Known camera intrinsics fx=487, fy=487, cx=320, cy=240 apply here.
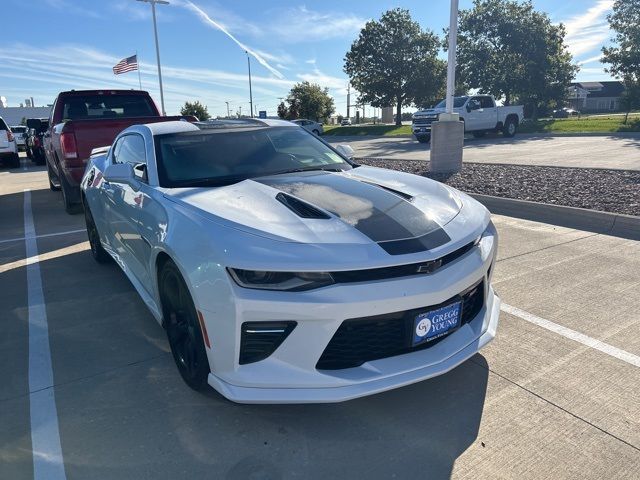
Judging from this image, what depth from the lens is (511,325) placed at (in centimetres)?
360

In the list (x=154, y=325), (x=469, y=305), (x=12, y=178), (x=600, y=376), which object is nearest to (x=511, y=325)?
(x=600, y=376)

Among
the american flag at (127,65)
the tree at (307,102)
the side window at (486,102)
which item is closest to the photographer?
the side window at (486,102)

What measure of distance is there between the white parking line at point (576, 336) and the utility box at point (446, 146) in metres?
7.15

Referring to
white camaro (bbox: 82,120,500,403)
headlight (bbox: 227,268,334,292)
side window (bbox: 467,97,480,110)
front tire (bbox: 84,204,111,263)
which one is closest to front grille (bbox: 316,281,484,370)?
white camaro (bbox: 82,120,500,403)

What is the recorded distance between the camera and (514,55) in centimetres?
3462

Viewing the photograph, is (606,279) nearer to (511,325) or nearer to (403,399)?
(511,325)

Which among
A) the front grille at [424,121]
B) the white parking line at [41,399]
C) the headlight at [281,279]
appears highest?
the front grille at [424,121]

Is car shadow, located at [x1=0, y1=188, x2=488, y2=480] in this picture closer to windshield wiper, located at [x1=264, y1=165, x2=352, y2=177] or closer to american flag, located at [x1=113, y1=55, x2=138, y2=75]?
windshield wiper, located at [x1=264, y1=165, x2=352, y2=177]

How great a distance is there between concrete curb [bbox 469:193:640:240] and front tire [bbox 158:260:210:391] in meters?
5.27

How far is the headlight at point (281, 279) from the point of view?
2.26 metres

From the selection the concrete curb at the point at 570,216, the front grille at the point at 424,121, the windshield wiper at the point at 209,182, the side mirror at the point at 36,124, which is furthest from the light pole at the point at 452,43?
the front grille at the point at 424,121

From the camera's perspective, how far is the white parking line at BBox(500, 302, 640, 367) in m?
3.10

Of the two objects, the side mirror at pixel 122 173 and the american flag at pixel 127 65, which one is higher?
the american flag at pixel 127 65

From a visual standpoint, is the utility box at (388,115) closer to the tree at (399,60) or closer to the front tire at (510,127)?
the tree at (399,60)
